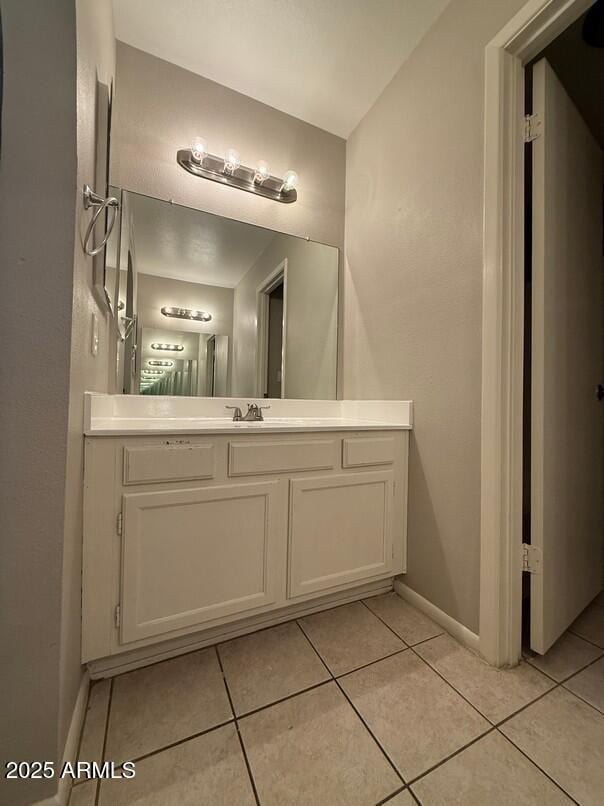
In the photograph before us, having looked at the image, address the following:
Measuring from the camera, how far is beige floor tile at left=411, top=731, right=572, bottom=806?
0.70 m

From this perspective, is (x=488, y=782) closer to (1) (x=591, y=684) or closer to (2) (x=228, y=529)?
(1) (x=591, y=684)

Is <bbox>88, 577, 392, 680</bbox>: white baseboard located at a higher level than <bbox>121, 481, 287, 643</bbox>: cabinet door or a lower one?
lower

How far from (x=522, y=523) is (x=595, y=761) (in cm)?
56

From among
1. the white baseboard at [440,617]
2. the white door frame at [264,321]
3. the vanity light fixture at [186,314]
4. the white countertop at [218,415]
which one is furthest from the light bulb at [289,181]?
the white baseboard at [440,617]

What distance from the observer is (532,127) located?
1.12 meters

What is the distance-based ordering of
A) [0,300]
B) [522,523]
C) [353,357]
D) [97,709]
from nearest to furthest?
[0,300] < [97,709] < [522,523] < [353,357]

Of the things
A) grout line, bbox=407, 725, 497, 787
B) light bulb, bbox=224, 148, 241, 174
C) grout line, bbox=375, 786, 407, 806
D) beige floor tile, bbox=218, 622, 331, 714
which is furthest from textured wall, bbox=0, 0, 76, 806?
light bulb, bbox=224, 148, 241, 174

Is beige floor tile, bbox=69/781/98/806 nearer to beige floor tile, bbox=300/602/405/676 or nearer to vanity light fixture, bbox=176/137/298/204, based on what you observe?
beige floor tile, bbox=300/602/405/676

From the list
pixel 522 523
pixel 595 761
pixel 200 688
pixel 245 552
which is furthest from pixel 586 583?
pixel 200 688

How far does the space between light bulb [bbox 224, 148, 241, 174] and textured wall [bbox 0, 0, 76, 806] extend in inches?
40.8

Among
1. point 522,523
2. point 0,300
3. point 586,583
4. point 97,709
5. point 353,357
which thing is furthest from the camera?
point 353,357

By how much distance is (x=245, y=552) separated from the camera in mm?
1132

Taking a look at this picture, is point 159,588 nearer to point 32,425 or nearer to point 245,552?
point 245,552

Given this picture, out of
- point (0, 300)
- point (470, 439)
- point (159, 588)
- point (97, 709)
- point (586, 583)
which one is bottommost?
point (97, 709)
